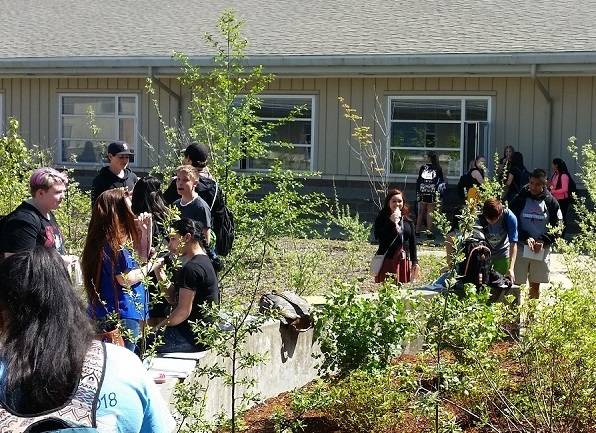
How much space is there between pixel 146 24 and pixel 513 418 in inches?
766

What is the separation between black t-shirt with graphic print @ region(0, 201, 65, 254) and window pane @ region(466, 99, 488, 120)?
13255 mm

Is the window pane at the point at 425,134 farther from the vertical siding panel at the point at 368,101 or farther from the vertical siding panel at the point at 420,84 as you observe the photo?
the vertical siding panel at the point at 420,84

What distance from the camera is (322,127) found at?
801 inches

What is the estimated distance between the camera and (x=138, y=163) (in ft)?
71.8

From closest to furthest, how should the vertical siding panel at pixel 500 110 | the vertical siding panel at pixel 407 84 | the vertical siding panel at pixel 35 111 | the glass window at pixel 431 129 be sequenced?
the vertical siding panel at pixel 500 110, the glass window at pixel 431 129, the vertical siding panel at pixel 407 84, the vertical siding panel at pixel 35 111

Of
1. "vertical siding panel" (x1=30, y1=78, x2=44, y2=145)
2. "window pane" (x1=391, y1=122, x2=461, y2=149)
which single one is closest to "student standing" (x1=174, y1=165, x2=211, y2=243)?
"window pane" (x1=391, y1=122, x2=461, y2=149)

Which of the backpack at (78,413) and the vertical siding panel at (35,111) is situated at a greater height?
the vertical siding panel at (35,111)

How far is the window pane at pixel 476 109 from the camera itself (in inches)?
755

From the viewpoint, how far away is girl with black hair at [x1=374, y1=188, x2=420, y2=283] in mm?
10555

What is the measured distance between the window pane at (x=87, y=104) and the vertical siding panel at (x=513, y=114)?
8235mm

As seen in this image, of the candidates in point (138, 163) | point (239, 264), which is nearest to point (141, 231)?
point (239, 264)

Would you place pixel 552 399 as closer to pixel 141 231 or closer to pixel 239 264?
pixel 141 231

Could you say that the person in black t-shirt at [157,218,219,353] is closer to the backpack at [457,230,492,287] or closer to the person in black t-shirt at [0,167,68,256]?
the person in black t-shirt at [0,167,68,256]

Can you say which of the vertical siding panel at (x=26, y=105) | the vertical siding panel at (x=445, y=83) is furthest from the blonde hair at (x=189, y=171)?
the vertical siding panel at (x=26, y=105)
